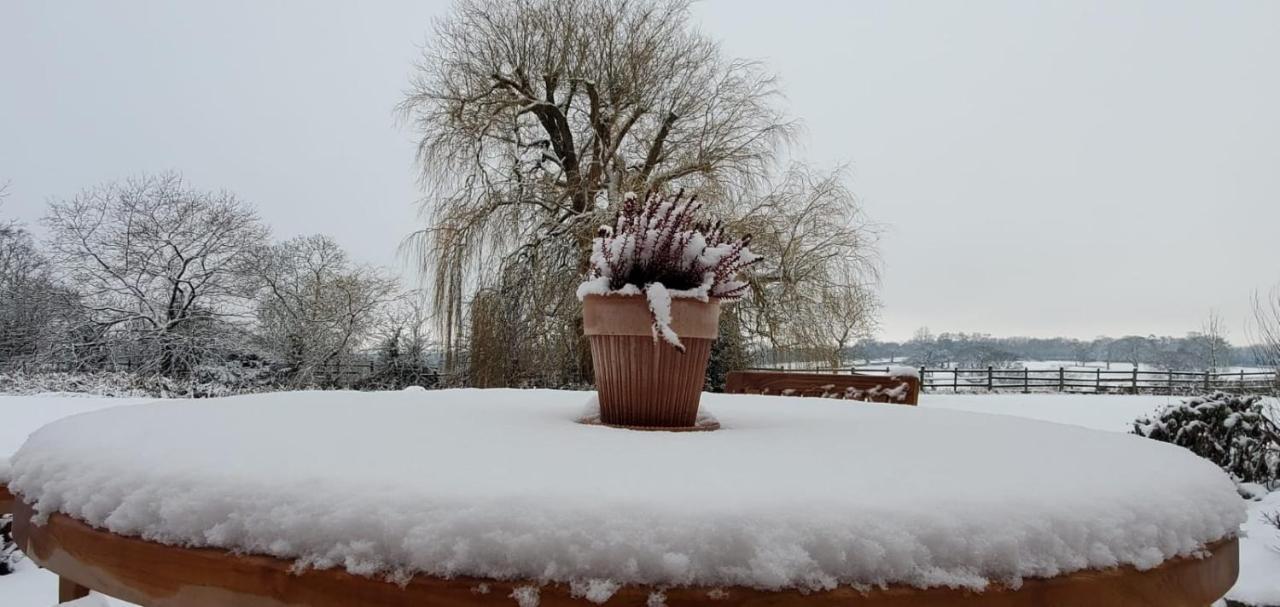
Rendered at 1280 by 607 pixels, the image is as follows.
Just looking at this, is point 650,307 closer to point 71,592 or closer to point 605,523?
point 605,523

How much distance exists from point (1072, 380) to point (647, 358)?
18056 millimetres

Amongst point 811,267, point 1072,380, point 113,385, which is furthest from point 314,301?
point 1072,380

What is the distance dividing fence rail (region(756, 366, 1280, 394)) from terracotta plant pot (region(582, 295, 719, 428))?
1485cm

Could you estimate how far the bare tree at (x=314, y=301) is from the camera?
12203 millimetres

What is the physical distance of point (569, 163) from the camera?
809cm

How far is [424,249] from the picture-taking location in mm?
7039

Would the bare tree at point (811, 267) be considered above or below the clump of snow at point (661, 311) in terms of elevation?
above

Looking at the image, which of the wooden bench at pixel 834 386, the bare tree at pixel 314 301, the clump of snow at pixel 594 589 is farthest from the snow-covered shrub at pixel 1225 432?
the bare tree at pixel 314 301

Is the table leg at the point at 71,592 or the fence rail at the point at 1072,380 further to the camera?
the fence rail at the point at 1072,380

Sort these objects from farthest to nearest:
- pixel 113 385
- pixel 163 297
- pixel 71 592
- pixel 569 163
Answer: pixel 163 297 → pixel 113 385 → pixel 569 163 → pixel 71 592

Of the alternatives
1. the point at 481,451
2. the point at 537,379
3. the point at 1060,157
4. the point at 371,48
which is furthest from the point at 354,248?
the point at 481,451

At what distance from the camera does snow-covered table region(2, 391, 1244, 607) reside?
1.36 ft

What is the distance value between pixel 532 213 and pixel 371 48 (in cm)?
635

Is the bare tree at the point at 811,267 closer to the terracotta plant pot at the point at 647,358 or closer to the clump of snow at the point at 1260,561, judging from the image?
the clump of snow at the point at 1260,561
